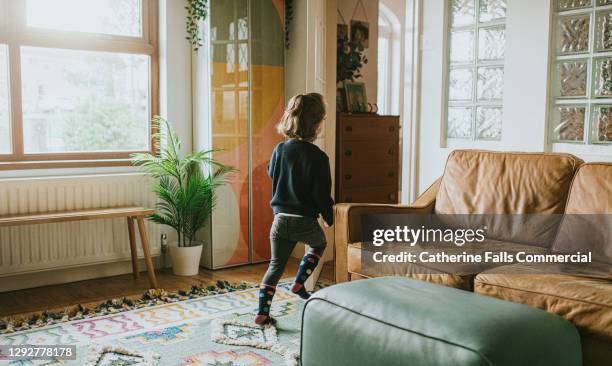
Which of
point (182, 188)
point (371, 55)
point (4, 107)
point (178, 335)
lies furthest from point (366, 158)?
point (4, 107)

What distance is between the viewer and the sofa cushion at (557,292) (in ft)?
7.25

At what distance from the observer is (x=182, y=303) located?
3602mm

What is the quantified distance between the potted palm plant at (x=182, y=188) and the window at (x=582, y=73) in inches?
86.1

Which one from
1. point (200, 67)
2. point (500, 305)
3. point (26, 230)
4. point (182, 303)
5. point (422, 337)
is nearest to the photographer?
point (422, 337)

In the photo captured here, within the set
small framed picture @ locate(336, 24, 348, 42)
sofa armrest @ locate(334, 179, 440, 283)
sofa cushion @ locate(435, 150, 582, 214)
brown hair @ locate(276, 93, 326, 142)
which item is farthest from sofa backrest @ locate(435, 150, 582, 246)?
small framed picture @ locate(336, 24, 348, 42)

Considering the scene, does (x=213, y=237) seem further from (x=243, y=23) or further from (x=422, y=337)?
(x=422, y=337)

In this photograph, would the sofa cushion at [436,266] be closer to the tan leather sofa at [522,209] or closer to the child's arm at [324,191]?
the tan leather sofa at [522,209]

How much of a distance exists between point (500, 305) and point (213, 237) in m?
2.66

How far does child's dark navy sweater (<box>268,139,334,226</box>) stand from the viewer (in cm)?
300

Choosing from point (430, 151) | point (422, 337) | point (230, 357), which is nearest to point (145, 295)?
point (230, 357)

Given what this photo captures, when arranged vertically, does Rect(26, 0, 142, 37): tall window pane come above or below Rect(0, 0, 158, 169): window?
above

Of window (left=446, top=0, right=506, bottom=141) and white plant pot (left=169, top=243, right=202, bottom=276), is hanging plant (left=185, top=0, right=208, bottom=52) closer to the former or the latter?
white plant pot (left=169, top=243, right=202, bottom=276)

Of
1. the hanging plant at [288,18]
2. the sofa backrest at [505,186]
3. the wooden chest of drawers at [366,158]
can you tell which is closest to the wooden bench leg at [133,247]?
the wooden chest of drawers at [366,158]

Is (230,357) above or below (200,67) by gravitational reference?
below
